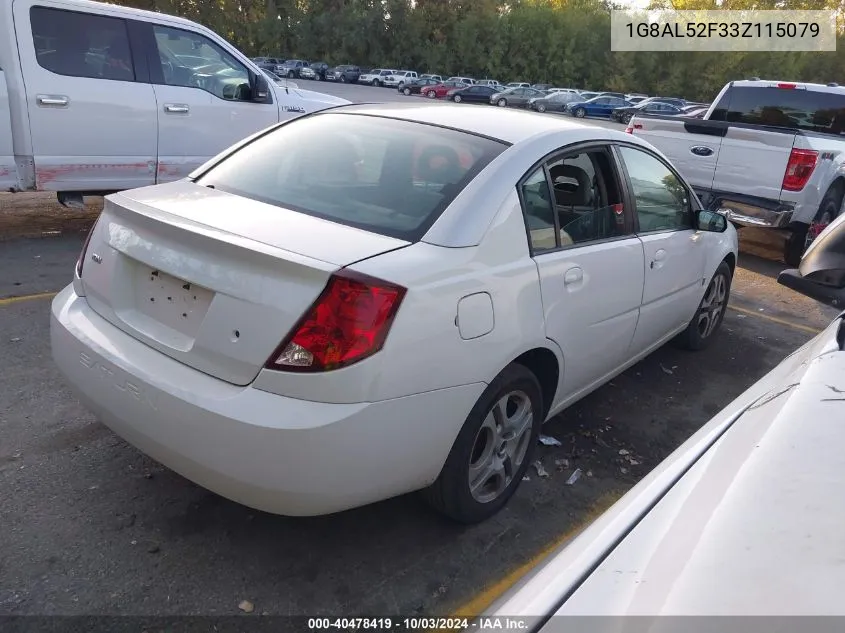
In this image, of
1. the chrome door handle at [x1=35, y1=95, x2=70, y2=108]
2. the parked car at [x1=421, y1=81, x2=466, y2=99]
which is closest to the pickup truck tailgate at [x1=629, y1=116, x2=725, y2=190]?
the chrome door handle at [x1=35, y1=95, x2=70, y2=108]

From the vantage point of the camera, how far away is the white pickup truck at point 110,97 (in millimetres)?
6016

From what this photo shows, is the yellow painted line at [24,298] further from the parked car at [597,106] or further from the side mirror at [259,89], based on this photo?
the parked car at [597,106]

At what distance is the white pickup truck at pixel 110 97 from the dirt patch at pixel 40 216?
0.60 meters

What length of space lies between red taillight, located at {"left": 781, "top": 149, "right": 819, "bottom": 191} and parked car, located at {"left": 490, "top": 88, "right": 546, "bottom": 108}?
37.8 m

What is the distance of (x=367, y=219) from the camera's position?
9.25ft

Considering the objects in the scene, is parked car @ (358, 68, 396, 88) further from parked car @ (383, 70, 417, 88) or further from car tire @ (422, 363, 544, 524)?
car tire @ (422, 363, 544, 524)

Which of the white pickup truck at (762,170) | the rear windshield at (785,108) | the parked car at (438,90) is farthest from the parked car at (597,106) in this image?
the white pickup truck at (762,170)

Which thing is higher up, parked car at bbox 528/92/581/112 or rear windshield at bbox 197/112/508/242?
parked car at bbox 528/92/581/112

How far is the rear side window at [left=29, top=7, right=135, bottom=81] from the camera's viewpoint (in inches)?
241

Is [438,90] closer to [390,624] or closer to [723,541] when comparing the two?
[390,624]

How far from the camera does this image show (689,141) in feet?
26.9

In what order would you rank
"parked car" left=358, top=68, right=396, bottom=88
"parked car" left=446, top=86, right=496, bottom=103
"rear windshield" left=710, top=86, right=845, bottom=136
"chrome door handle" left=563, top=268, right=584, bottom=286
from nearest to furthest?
1. "chrome door handle" left=563, top=268, right=584, bottom=286
2. "rear windshield" left=710, top=86, right=845, bottom=136
3. "parked car" left=446, top=86, right=496, bottom=103
4. "parked car" left=358, top=68, right=396, bottom=88

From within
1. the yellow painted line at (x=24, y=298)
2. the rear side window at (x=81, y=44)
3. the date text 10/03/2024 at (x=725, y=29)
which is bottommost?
the yellow painted line at (x=24, y=298)

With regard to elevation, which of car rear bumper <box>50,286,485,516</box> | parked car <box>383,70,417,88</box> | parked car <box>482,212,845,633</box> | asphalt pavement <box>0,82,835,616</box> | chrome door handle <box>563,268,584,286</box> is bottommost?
asphalt pavement <box>0,82,835,616</box>
